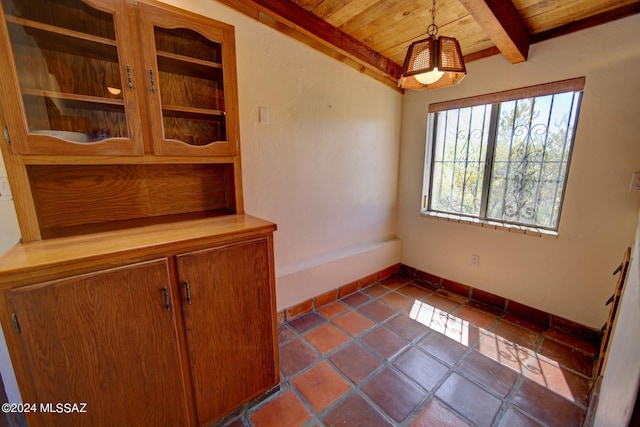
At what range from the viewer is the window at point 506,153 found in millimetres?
1947

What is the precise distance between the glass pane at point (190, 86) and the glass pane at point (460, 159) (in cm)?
213

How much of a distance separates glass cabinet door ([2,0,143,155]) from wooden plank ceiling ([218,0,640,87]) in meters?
0.81

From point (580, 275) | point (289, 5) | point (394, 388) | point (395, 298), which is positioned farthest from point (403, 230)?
point (289, 5)

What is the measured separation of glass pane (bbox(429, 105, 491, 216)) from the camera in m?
→ 2.36

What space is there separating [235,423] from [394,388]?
89cm

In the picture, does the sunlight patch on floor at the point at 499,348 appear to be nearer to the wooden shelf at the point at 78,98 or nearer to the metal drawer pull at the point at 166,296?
the metal drawer pull at the point at 166,296

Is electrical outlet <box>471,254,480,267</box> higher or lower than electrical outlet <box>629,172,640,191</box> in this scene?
lower

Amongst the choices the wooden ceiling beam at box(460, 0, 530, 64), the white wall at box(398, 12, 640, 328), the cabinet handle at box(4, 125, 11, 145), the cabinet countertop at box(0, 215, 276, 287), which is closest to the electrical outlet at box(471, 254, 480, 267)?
the white wall at box(398, 12, 640, 328)

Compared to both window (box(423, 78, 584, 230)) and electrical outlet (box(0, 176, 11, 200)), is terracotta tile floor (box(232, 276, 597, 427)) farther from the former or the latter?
electrical outlet (box(0, 176, 11, 200))

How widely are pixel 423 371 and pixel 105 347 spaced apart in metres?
1.68

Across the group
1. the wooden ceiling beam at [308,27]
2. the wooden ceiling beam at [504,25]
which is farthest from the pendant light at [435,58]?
the wooden ceiling beam at [308,27]

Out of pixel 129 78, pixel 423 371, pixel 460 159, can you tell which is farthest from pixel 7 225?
pixel 460 159

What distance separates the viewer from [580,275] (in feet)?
6.26

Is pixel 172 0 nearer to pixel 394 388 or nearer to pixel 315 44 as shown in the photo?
pixel 315 44
